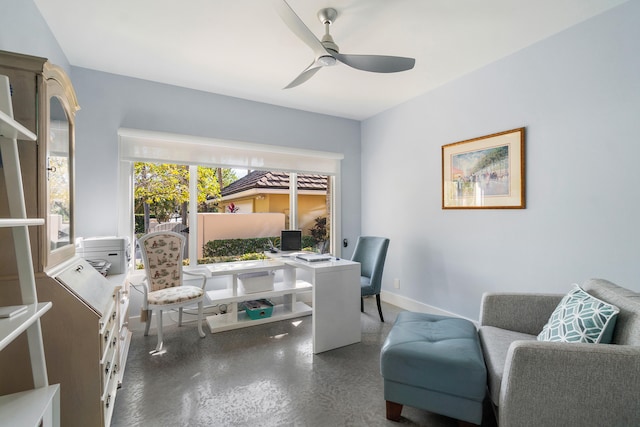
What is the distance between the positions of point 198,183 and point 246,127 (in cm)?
89

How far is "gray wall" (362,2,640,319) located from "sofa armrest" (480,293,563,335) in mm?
578

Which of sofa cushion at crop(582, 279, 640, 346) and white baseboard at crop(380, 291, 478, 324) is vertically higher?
sofa cushion at crop(582, 279, 640, 346)

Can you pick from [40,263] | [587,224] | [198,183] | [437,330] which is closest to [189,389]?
[40,263]

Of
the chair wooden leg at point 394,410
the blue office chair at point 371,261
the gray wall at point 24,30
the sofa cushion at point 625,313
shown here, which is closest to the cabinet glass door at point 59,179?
the gray wall at point 24,30

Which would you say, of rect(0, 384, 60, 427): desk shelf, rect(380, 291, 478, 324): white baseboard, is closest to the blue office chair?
rect(380, 291, 478, 324): white baseboard

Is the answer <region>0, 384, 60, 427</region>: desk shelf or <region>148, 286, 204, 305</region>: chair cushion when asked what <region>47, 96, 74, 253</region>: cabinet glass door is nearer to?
<region>0, 384, 60, 427</region>: desk shelf

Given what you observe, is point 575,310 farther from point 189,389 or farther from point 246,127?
point 246,127

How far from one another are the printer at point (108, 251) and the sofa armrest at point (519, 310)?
2.83m

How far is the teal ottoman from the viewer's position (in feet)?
5.08

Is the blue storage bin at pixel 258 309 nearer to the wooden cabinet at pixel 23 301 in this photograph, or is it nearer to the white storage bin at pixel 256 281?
the white storage bin at pixel 256 281

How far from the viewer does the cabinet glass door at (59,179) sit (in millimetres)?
1479

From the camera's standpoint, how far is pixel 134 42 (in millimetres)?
2457

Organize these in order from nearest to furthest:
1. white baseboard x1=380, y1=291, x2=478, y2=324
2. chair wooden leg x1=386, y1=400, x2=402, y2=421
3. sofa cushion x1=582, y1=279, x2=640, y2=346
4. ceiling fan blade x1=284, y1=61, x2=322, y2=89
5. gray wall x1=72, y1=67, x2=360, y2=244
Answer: sofa cushion x1=582, y1=279, x2=640, y2=346 < chair wooden leg x1=386, y1=400, x2=402, y2=421 < ceiling fan blade x1=284, y1=61, x2=322, y2=89 < gray wall x1=72, y1=67, x2=360, y2=244 < white baseboard x1=380, y1=291, x2=478, y2=324

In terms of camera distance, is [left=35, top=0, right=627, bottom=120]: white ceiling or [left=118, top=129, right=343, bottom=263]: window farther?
[left=118, top=129, right=343, bottom=263]: window
